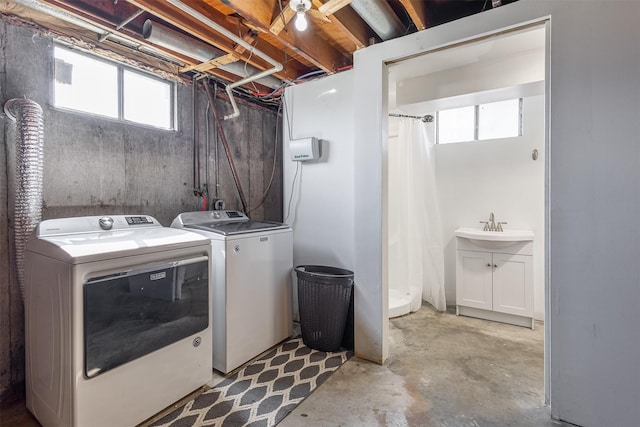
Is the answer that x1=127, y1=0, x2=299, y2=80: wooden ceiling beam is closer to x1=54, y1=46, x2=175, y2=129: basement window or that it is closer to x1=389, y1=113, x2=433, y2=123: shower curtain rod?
x1=54, y1=46, x2=175, y2=129: basement window

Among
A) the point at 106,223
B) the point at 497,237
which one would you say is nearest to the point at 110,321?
the point at 106,223

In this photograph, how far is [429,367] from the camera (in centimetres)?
216

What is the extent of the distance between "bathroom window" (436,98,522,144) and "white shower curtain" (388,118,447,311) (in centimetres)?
36

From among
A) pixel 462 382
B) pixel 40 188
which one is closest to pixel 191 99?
pixel 40 188

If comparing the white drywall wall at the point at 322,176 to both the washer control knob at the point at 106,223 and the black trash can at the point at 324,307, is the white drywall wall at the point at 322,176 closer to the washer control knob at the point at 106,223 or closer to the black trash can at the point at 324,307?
the black trash can at the point at 324,307

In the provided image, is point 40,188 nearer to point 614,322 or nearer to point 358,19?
point 358,19

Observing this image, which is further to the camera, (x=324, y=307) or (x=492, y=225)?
(x=492, y=225)

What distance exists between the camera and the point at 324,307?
2.35 metres

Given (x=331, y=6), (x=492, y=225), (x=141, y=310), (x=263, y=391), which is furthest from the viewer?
(x=492, y=225)

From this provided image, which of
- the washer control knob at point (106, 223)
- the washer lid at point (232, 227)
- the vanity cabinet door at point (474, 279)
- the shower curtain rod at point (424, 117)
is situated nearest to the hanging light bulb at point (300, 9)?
the washer lid at point (232, 227)

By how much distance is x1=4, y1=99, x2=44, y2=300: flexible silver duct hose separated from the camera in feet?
5.38

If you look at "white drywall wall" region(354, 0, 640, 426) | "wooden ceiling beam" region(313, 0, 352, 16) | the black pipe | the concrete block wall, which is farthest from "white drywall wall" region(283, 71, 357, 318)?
"white drywall wall" region(354, 0, 640, 426)

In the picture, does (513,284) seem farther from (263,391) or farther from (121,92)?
(121,92)

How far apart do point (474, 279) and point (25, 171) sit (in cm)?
361
